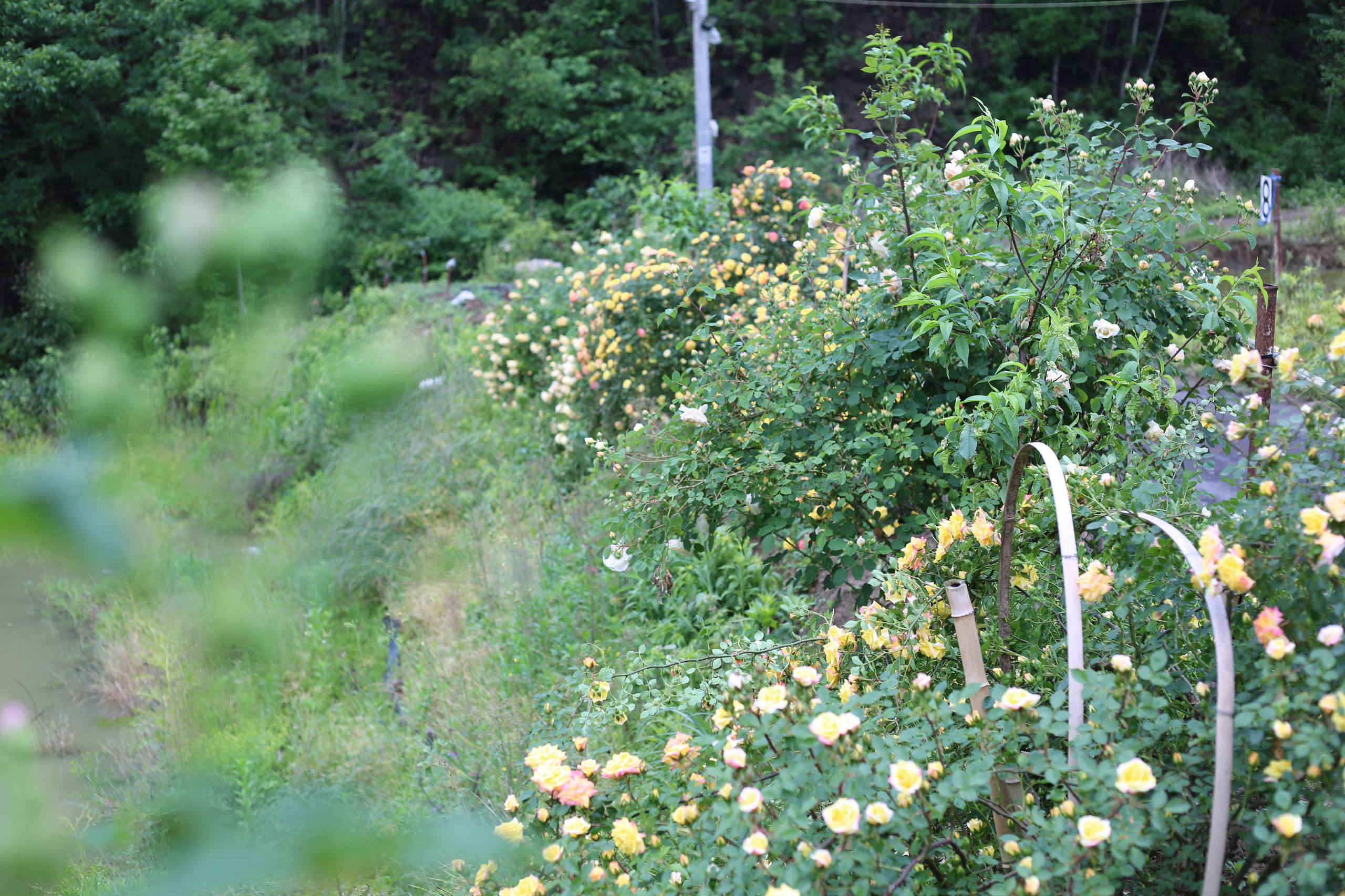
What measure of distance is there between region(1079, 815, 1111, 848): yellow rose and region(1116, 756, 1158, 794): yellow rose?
0.05m

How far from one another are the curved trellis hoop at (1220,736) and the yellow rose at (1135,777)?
0.08 meters

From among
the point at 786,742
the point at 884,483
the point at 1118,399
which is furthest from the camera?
the point at 884,483

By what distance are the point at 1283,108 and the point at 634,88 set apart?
12742mm

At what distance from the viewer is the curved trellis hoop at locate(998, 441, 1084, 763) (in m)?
1.29

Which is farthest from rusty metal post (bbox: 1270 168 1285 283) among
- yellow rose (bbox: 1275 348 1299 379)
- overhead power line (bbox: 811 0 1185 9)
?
overhead power line (bbox: 811 0 1185 9)

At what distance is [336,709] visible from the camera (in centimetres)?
425

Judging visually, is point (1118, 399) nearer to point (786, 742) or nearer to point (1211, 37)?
point (786, 742)

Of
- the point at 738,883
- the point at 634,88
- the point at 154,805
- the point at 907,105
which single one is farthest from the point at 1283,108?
the point at 634,88

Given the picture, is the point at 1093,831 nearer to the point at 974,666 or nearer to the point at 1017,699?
the point at 1017,699

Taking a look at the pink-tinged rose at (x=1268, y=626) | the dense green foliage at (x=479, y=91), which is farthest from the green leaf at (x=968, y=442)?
the dense green foliage at (x=479, y=91)

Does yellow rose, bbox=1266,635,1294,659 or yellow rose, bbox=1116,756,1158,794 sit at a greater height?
yellow rose, bbox=1266,635,1294,659

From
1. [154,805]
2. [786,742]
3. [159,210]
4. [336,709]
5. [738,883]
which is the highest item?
[159,210]

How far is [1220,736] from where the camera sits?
115 centimetres

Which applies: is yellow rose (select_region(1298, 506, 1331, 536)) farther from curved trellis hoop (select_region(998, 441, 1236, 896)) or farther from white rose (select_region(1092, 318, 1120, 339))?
white rose (select_region(1092, 318, 1120, 339))
